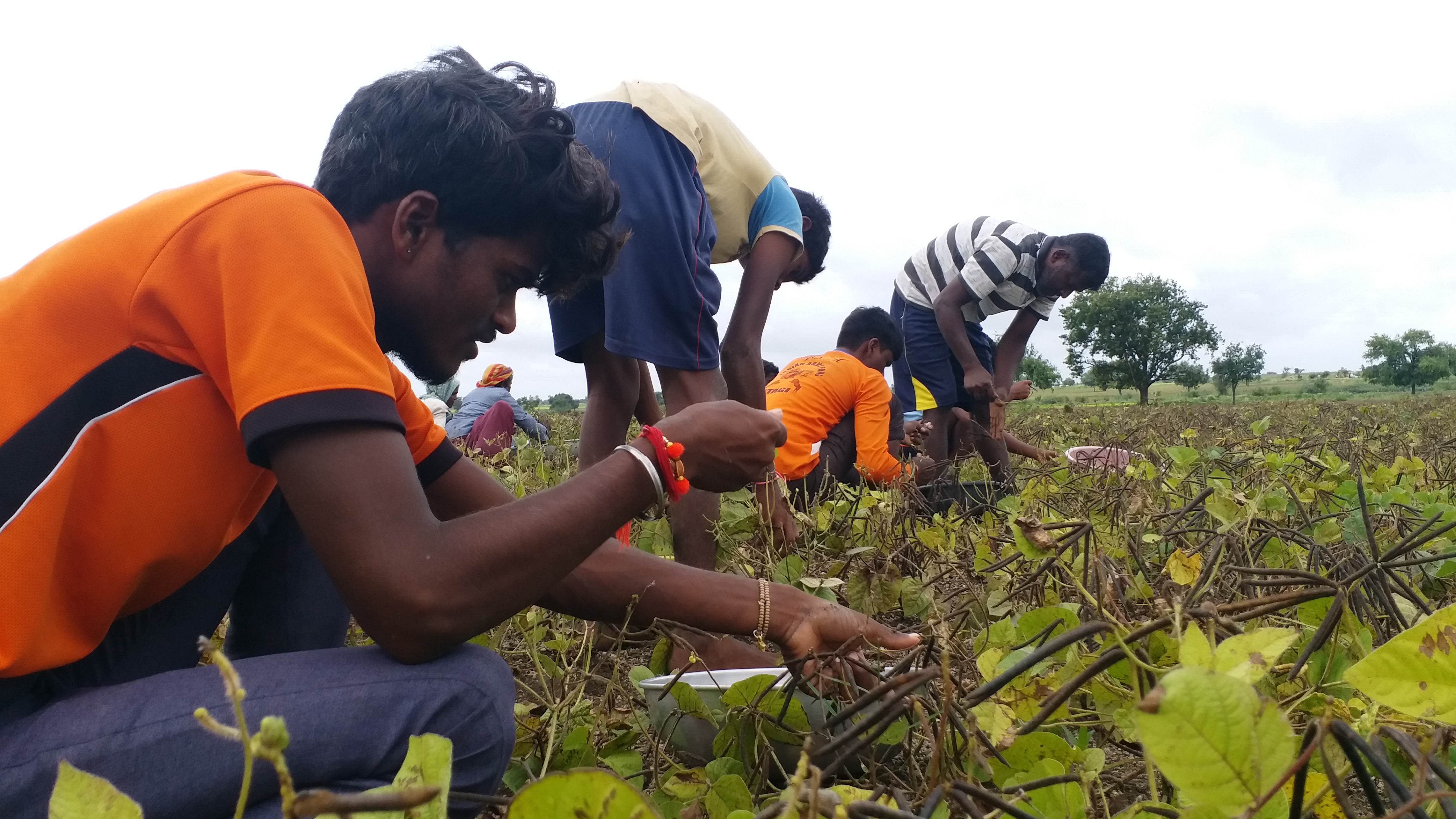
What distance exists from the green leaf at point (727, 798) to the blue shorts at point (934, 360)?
383cm

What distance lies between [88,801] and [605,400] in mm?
2175

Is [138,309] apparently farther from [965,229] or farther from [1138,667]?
[965,229]

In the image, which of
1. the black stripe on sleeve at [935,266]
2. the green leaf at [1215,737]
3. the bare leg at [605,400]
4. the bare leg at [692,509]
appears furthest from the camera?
the black stripe on sleeve at [935,266]

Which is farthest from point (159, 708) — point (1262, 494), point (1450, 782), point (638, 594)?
point (1262, 494)

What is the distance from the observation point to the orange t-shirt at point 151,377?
0.94 m

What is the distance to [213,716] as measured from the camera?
101 cm

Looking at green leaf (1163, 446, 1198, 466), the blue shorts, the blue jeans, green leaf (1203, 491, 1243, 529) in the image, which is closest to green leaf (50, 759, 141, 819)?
the blue jeans

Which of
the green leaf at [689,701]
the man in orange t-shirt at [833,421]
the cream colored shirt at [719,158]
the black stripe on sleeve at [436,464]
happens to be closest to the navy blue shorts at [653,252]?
the cream colored shirt at [719,158]

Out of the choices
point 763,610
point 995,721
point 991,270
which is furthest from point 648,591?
point 991,270

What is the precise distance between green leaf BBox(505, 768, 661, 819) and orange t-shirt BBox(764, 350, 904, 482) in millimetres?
3186

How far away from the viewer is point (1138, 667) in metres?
0.81

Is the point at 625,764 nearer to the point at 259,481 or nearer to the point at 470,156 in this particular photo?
the point at 259,481

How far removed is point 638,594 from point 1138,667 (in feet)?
2.55

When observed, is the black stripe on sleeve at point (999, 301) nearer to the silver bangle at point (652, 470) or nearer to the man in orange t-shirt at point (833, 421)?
the man in orange t-shirt at point (833, 421)
